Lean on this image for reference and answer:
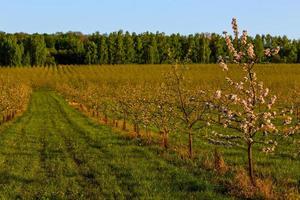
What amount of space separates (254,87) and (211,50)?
12877 cm

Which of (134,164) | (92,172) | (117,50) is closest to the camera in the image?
(92,172)

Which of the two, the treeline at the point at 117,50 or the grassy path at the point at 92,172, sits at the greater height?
the treeline at the point at 117,50

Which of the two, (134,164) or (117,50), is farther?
(117,50)

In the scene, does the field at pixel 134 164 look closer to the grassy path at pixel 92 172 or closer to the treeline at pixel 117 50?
the grassy path at pixel 92 172

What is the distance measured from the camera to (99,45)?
13888 centimetres

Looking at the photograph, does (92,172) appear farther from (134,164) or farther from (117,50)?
(117,50)

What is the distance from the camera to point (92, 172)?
631 inches

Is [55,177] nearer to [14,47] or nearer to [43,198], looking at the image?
[43,198]

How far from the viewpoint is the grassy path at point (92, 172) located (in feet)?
42.8

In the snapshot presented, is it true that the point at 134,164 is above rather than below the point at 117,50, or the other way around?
below

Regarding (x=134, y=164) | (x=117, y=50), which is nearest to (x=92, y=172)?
(x=134, y=164)

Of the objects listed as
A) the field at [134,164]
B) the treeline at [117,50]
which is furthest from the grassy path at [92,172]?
the treeline at [117,50]

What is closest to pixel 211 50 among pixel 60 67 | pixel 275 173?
pixel 60 67

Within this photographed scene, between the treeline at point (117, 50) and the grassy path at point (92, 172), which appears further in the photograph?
the treeline at point (117, 50)
